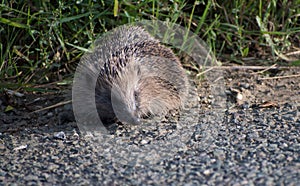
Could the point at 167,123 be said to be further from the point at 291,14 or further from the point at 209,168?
the point at 291,14

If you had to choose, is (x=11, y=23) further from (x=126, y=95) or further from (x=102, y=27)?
(x=126, y=95)

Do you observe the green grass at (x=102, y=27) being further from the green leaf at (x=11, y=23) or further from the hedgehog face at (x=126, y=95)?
the hedgehog face at (x=126, y=95)

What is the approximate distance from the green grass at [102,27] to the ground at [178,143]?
1.02 ft

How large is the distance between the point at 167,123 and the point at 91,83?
687 mm

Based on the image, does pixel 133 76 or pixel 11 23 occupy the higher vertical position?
pixel 11 23

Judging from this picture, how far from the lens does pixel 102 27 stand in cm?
461

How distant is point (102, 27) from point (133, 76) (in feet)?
2.57

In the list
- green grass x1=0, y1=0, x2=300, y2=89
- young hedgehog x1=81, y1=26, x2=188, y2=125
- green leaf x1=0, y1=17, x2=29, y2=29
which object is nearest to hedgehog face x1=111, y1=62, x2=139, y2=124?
young hedgehog x1=81, y1=26, x2=188, y2=125

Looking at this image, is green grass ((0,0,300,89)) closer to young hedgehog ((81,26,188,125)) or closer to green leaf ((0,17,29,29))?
green leaf ((0,17,29,29))

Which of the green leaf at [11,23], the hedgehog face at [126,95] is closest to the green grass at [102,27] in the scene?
the green leaf at [11,23]

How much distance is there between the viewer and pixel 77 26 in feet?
14.7

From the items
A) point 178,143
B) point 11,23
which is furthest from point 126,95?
point 11,23

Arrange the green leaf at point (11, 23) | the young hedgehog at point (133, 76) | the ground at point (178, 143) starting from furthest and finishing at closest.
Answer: the green leaf at point (11, 23) < the young hedgehog at point (133, 76) < the ground at point (178, 143)

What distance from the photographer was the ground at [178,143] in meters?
3.00
